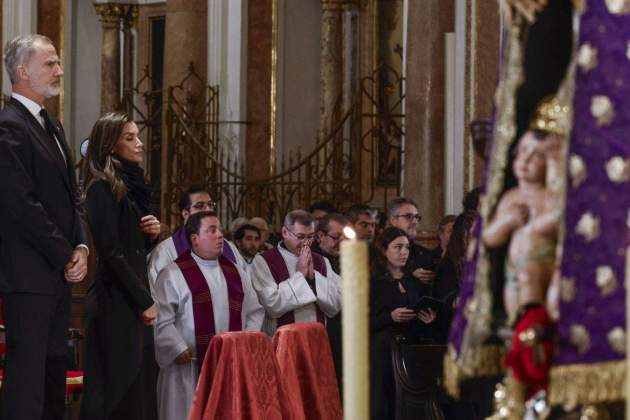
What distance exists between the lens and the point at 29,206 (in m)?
5.87

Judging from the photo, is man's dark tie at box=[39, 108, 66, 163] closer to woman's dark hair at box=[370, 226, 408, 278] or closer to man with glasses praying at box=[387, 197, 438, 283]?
woman's dark hair at box=[370, 226, 408, 278]

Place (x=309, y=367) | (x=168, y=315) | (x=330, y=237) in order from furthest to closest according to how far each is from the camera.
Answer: (x=330, y=237)
(x=168, y=315)
(x=309, y=367)

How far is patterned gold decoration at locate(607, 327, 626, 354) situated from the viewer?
3109mm

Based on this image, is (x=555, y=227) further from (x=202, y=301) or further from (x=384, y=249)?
(x=384, y=249)

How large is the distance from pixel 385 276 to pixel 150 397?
1953 mm

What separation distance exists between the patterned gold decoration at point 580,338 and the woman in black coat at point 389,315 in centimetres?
595

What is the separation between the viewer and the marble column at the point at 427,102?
490 inches

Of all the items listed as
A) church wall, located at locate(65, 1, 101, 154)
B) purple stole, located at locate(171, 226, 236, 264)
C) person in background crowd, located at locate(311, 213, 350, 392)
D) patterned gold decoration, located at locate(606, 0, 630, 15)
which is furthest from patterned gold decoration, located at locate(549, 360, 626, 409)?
church wall, located at locate(65, 1, 101, 154)

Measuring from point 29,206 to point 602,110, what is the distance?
10.7 feet

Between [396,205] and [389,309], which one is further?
[396,205]

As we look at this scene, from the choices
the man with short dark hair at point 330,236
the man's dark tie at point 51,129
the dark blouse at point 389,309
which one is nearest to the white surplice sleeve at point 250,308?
the dark blouse at point 389,309

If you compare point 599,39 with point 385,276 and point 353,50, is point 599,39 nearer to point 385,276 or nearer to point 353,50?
point 385,276

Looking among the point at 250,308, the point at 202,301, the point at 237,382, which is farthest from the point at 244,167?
the point at 237,382

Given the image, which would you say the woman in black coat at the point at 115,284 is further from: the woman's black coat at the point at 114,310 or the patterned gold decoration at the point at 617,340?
the patterned gold decoration at the point at 617,340
